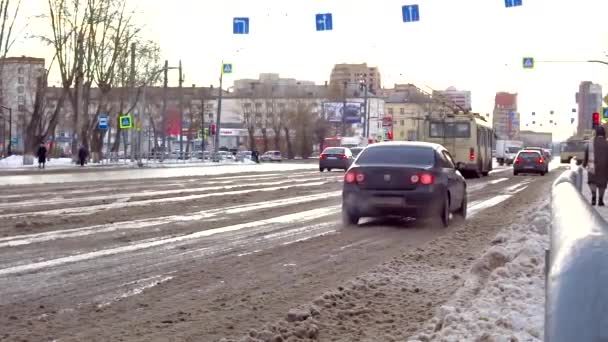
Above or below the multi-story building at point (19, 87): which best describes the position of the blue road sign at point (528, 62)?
below

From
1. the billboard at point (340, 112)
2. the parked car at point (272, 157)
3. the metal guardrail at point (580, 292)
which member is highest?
the billboard at point (340, 112)

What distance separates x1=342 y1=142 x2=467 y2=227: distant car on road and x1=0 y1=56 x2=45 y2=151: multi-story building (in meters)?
87.8

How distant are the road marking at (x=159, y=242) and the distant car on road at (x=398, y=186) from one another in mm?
1390

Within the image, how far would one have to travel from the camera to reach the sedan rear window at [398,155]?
14.5 m

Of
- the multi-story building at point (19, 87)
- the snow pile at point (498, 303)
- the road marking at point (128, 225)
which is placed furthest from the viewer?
the multi-story building at point (19, 87)

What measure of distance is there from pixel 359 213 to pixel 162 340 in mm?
8850

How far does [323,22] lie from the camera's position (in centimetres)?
2878

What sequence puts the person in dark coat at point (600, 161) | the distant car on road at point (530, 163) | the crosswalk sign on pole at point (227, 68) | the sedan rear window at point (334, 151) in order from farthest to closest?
the crosswalk sign on pole at point (227, 68), the sedan rear window at point (334, 151), the distant car on road at point (530, 163), the person in dark coat at point (600, 161)

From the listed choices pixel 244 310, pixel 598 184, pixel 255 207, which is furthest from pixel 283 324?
pixel 598 184

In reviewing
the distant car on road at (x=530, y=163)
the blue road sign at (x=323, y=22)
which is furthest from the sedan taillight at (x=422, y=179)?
the distant car on road at (x=530, y=163)

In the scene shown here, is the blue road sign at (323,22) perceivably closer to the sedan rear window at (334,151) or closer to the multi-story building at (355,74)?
the sedan rear window at (334,151)

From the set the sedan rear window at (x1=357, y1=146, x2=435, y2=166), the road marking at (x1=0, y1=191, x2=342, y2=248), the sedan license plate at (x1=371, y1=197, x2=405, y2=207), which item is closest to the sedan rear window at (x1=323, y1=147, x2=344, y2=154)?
the road marking at (x1=0, y1=191, x2=342, y2=248)

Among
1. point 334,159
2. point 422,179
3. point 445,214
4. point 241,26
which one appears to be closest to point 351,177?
point 422,179

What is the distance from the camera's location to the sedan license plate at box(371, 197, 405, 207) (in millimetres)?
14109
